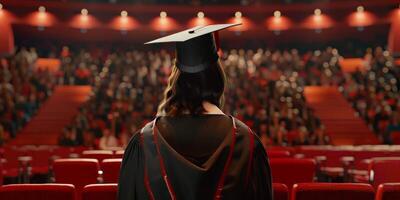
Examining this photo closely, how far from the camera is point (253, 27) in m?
24.5

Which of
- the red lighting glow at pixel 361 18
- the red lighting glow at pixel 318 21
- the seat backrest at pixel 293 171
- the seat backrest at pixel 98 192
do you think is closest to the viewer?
the seat backrest at pixel 98 192

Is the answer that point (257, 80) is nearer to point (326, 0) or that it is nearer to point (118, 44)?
point (326, 0)

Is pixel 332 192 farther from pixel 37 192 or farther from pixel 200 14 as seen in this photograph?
pixel 200 14

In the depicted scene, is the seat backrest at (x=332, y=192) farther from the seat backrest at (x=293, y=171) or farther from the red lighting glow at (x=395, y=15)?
the red lighting glow at (x=395, y=15)

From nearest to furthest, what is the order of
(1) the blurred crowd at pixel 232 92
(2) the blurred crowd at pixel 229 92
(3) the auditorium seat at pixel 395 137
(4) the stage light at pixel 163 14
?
(3) the auditorium seat at pixel 395 137 < (2) the blurred crowd at pixel 229 92 < (1) the blurred crowd at pixel 232 92 < (4) the stage light at pixel 163 14

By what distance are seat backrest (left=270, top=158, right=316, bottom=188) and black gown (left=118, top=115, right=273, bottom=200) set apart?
4.06m

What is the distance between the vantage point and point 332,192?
3.23 metres

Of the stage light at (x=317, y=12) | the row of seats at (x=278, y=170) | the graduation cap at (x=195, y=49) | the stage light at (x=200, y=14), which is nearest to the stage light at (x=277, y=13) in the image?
the stage light at (x=317, y=12)

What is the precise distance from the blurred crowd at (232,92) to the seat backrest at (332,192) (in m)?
11.7

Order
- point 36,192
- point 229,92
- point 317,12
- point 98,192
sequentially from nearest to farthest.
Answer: point 36,192 → point 98,192 → point 229,92 → point 317,12

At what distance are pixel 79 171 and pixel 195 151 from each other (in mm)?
4094

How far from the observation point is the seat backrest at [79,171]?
5.73m

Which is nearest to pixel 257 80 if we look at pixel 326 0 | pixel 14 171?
pixel 326 0

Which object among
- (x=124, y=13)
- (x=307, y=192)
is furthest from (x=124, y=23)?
(x=307, y=192)
